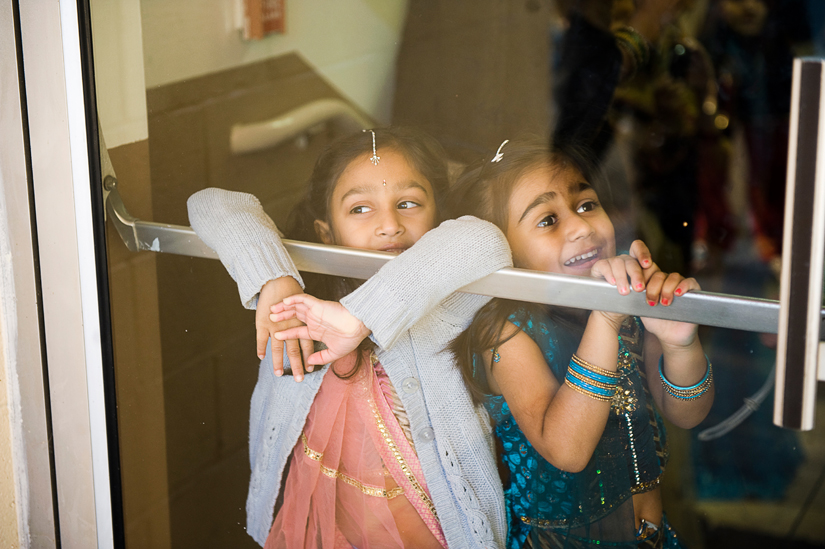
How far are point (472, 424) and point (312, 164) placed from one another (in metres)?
0.43

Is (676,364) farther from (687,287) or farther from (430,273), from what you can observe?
(430,273)

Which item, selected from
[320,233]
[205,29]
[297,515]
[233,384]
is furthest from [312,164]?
[297,515]

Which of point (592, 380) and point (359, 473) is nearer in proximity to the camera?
point (592, 380)

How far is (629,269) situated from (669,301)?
57 millimetres

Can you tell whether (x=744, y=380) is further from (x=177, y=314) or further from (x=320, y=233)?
(x=177, y=314)

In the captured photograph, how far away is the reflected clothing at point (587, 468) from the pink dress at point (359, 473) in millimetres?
139

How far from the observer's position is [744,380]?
0.73 metres

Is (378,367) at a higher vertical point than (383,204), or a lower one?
lower

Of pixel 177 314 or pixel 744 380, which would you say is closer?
pixel 744 380

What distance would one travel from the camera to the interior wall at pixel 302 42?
0.83m

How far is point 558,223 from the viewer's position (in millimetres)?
760

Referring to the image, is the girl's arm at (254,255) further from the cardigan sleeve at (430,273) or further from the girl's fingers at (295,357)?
the cardigan sleeve at (430,273)

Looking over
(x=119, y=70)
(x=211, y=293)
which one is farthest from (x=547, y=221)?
(x=119, y=70)

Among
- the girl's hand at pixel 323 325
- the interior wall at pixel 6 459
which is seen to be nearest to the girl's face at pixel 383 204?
the girl's hand at pixel 323 325
